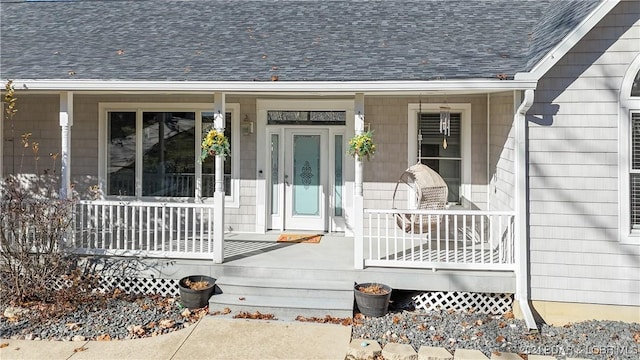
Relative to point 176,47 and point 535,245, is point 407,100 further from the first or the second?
point 176,47

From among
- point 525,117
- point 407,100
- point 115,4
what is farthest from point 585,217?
point 115,4

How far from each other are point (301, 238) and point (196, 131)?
2758 millimetres

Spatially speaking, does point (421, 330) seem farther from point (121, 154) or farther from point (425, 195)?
point (121, 154)

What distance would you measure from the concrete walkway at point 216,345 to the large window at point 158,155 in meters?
3.61

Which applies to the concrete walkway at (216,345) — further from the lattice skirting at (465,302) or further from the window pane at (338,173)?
the window pane at (338,173)

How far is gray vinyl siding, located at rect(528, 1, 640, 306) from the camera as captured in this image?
18.3 ft

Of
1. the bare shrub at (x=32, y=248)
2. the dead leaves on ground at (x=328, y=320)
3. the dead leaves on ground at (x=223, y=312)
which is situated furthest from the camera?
the bare shrub at (x=32, y=248)

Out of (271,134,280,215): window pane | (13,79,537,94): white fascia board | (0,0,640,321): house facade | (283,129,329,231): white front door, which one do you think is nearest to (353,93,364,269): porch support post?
(0,0,640,321): house facade

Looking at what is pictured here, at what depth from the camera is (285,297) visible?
589cm

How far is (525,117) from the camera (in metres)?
5.76

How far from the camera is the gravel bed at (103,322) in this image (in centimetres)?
516

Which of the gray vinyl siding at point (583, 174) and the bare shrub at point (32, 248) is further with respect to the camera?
the bare shrub at point (32, 248)

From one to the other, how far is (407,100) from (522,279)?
3624 millimetres

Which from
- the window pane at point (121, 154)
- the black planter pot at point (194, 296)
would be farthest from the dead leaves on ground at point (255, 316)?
the window pane at point (121, 154)
